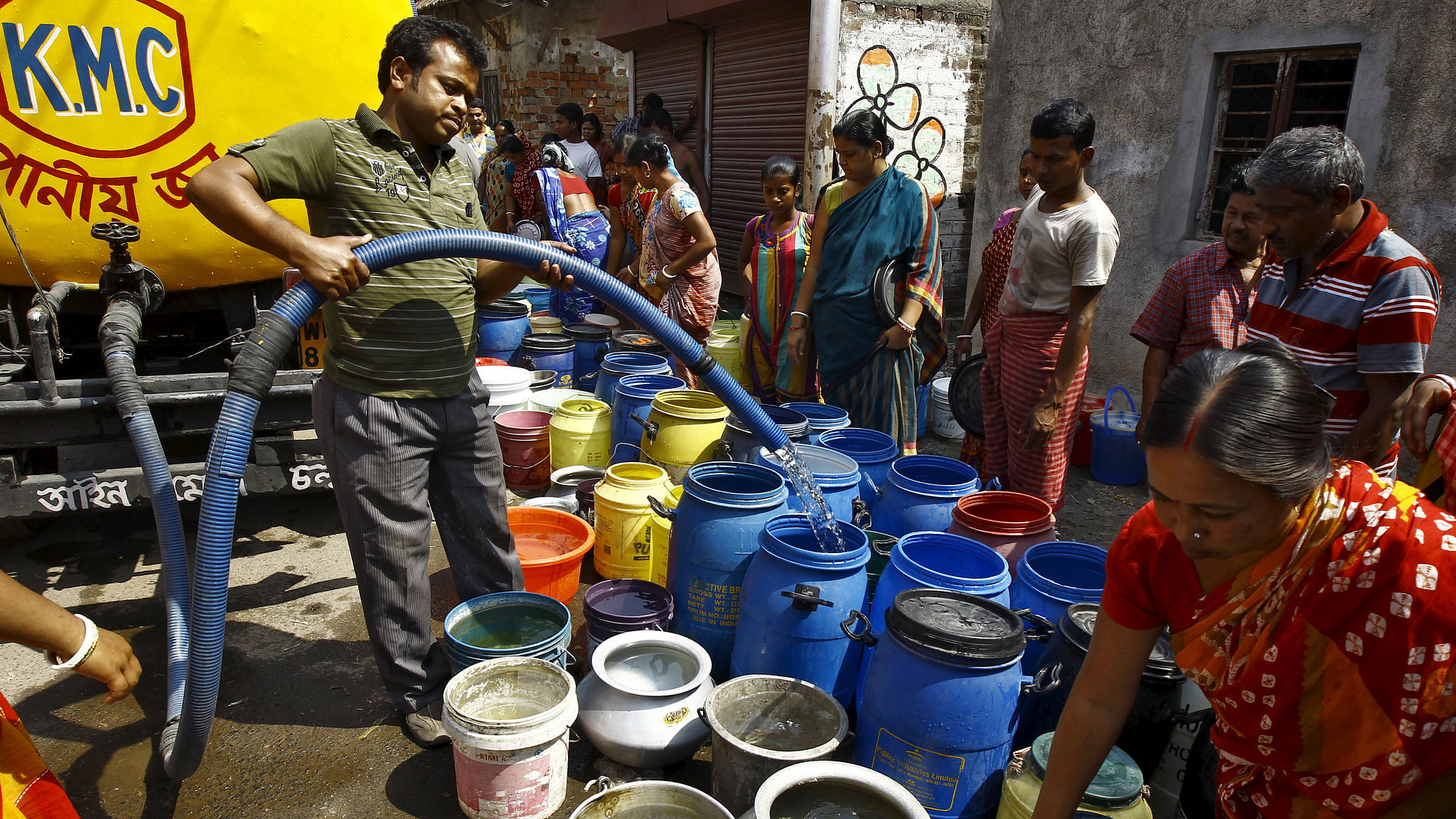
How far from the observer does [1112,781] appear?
1.85 m

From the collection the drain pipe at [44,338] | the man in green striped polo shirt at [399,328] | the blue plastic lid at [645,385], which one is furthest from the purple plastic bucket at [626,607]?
the drain pipe at [44,338]

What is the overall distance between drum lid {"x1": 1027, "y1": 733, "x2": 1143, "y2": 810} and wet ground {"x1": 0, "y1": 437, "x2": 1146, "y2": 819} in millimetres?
976

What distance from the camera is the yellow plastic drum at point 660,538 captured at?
3186 millimetres

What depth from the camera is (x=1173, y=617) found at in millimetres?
1371

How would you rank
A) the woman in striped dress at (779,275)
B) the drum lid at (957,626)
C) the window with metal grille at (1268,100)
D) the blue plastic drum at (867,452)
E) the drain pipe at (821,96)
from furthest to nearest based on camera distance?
the drain pipe at (821,96) → the window with metal grille at (1268,100) → the woman in striped dress at (779,275) → the blue plastic drum at (867,452) → the drum lid at (957,626)

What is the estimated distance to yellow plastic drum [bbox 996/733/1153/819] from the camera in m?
1.81

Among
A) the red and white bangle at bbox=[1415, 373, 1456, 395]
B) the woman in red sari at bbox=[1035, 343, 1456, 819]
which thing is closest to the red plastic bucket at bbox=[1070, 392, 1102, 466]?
the red and white bangle at bbox=[1415, 373, 1456, 395]

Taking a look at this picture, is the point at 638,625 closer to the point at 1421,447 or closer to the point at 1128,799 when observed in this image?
the point at 1128,799

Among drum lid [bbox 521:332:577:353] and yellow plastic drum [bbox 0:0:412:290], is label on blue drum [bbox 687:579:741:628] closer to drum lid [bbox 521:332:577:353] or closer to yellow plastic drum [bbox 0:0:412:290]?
yellow plastic drum [bbox 0:0:412:290]

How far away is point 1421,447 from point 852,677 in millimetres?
1584

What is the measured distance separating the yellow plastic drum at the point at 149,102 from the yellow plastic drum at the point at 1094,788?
330 centimetres

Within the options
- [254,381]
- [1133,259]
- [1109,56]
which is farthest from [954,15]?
[254,381]

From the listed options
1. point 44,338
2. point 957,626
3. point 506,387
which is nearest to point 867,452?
point 957,626

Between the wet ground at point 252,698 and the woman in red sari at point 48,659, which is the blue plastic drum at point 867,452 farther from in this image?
the woman in red sari at point 48,659
